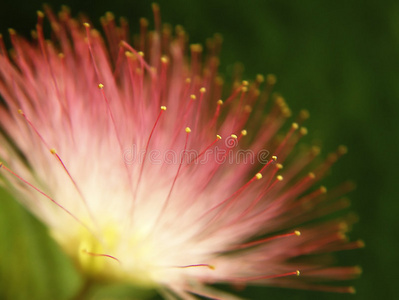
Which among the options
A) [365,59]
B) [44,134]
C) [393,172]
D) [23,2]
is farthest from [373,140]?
[23,2]

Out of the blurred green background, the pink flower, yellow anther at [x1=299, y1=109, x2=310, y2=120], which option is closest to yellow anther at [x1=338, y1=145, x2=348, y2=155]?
the blurred green background

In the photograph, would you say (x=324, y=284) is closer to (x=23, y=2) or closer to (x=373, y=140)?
(x=373, y=140)

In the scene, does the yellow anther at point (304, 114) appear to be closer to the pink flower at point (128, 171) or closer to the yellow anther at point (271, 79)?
the yellow anther at point (271, 79)

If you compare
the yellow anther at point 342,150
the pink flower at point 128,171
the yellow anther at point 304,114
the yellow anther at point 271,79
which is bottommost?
the pink flower at point 128,171

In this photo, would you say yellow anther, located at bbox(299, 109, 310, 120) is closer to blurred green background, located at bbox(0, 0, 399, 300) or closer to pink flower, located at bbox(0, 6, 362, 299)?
blurred green background, located at bbox(0, 0, 399, 300)

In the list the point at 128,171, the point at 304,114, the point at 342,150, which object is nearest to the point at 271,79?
the point at 304,114

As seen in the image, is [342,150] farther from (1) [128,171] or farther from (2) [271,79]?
(1) [128,171]

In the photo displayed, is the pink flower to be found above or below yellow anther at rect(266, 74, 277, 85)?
below

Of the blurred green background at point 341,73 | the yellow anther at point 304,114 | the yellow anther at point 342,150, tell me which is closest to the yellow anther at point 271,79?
the blurred green background at point 341,73
